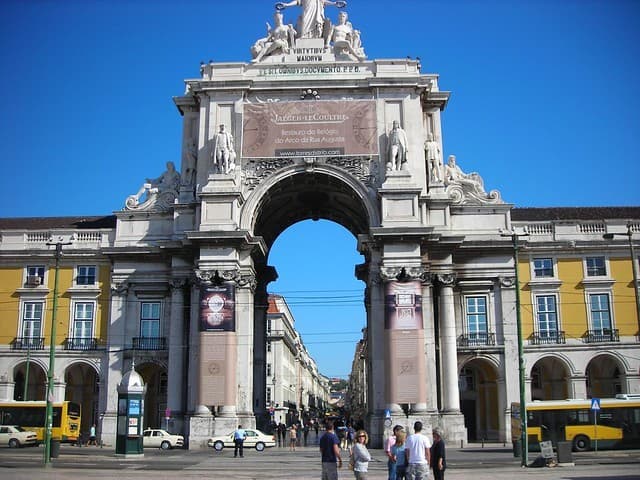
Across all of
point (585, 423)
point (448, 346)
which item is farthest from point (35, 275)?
point (585, 423)

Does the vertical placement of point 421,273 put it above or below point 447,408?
above

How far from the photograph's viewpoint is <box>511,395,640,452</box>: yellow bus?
39438 mm

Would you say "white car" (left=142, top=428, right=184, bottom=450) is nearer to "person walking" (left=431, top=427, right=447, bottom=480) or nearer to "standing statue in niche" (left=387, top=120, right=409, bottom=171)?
"standing statue in niche" (left=387, top=120, right=409, bottom=171)

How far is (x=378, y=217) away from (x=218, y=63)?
47.8ft

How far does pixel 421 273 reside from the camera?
1758 inches

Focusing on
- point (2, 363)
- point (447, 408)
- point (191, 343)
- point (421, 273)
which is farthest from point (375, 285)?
point (2, 363)

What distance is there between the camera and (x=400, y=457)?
17578 mm

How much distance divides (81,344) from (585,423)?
101 ft

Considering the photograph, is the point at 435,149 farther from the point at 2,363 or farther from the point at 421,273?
the point at 2,363

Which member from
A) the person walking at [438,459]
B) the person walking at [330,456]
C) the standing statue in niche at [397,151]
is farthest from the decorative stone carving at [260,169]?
the person walking at [330,456]

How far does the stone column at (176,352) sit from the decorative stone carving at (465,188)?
18069 mm

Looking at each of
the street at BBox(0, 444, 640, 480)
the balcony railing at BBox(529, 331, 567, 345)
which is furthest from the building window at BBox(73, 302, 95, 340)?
the balcony railing at BBox(529, 331, 567, 345)

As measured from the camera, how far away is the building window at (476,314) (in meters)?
48.2

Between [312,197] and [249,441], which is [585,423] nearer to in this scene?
[249,441]
